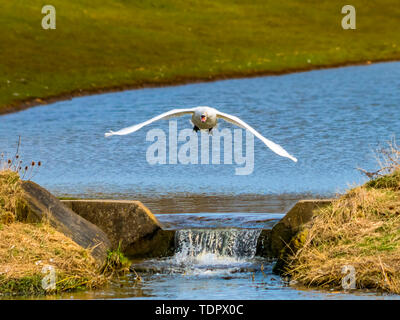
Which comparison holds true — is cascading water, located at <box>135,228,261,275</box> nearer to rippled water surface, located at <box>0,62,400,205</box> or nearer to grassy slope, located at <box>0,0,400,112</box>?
rippled water surface, located at <box>0,62,400,205</box>

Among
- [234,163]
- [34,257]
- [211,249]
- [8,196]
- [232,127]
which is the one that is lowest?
[211,249]

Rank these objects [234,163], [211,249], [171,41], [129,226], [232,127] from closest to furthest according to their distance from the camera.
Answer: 1. [211,249]
2. [129,226]
3. [234,163]
4. [232,127]
5. [171,41]

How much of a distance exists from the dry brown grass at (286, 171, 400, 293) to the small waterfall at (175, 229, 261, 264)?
1.73m

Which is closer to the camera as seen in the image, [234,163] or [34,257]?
[34,257]

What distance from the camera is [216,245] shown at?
61.9ft

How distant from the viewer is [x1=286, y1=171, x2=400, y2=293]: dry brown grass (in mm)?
15242

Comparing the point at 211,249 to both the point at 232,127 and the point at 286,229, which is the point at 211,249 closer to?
the point at 286,229

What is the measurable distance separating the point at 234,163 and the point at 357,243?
1644 cm

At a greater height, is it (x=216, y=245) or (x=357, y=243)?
(x=357, y=243)

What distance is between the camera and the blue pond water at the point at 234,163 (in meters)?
20.0

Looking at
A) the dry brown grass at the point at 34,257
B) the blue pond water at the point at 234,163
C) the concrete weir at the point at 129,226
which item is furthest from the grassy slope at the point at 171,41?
the dry brown grass at the point at 34,257

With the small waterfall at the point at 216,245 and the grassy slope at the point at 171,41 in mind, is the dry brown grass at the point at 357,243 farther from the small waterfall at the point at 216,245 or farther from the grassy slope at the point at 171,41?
the grassy slope at the point at 171,41

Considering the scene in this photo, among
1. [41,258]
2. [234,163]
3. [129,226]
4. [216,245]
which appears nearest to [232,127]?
[234,163]

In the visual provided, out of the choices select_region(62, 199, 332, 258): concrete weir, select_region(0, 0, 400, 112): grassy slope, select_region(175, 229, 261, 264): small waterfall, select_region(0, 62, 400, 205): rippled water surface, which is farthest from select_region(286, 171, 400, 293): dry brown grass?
select_region(0, 0, 400, 112): grassy slope
